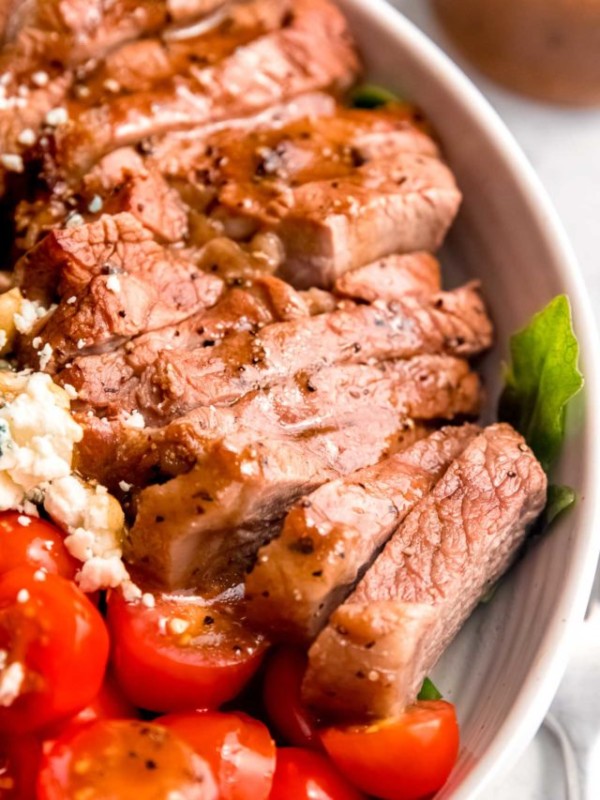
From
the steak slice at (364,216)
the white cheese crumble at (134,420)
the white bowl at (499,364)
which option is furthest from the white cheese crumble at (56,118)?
the white bowl at (499,364)

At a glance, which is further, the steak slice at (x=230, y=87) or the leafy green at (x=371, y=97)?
the leafy green at (x=371, y=97)

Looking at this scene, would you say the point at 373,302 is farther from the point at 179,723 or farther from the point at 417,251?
the point at 179,723

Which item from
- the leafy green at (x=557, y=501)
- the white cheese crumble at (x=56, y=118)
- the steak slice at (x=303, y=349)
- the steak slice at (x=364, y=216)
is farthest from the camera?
the white cheese crumble at (x=56, y=118)

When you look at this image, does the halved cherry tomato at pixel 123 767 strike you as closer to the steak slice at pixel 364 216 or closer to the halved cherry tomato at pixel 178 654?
the halved cherry tomato at pixel 178 654

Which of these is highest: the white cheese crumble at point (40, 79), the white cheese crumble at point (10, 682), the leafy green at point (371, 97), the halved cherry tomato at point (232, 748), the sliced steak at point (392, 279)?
the leafy green at point (371, 97)

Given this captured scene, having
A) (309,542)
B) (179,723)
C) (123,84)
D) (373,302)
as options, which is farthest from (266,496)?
Answer: (123,84)

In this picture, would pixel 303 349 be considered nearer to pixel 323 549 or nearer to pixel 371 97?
pixel 323 549

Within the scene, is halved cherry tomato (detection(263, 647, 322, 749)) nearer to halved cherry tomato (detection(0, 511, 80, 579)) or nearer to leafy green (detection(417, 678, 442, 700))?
leafy green (detection(417, 678, 442, 700))
